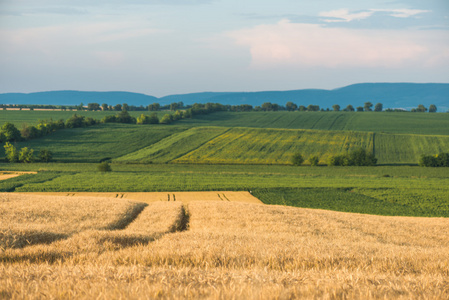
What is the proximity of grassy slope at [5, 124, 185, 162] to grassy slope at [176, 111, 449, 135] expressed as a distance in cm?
2833

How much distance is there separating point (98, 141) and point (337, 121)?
93249mm

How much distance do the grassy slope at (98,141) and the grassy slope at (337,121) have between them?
92.9 feet

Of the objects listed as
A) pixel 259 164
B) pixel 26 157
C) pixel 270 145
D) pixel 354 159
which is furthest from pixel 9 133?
pixel 354 159

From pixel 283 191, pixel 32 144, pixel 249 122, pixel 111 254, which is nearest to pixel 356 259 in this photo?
pixel 111 254

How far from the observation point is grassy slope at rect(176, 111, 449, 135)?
135 metres

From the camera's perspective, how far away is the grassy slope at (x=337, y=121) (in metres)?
135

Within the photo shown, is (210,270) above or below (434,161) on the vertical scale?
above

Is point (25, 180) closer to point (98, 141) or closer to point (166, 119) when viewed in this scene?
point (98, 141)

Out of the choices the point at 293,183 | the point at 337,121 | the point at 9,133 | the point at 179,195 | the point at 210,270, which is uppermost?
the point at 337,121

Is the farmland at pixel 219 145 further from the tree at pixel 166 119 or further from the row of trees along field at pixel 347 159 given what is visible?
the tree at pixel 166 119

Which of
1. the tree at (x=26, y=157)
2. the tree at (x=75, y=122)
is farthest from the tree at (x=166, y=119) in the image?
the tree at (x=26, y=157)

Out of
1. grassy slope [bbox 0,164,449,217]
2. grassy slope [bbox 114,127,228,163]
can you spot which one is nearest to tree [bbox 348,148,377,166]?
grassy slope [bbox 0,164,449,217]

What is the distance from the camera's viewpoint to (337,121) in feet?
503

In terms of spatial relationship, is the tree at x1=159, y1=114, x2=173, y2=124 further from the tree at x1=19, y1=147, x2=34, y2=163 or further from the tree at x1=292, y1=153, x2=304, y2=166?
the tree at x1=292, y1=153, x2=304, y2=166
